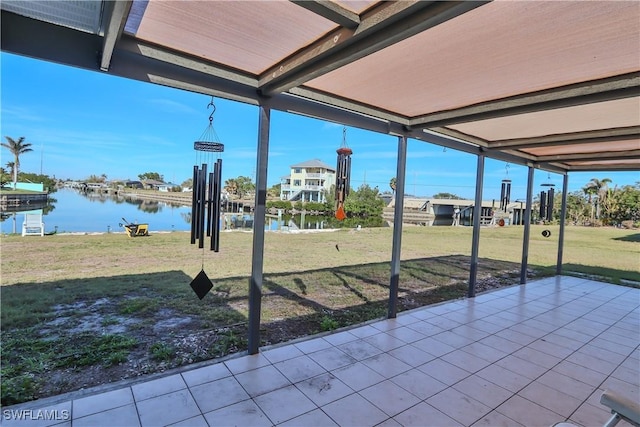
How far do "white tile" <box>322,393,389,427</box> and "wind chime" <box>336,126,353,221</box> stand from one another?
1.63 m

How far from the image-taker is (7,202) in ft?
40.6

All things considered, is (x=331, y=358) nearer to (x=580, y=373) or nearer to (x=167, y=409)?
(x=167, y=409)

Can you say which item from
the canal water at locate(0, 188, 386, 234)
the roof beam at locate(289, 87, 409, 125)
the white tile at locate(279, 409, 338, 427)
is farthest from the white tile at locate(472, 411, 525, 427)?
the canal water at locate(0, 188, 386, 234)

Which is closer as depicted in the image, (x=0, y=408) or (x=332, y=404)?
(x=0, y=408)

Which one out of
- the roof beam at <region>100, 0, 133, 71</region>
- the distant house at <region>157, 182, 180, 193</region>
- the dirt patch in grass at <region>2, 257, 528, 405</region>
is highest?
the roof beam at <region>100, 0, 133, 71</region>

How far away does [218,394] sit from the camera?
6.95 feet

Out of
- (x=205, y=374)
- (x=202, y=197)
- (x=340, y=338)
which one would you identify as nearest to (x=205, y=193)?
(x=202, y=197)

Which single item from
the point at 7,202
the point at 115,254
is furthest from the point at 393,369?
the point at 7,202

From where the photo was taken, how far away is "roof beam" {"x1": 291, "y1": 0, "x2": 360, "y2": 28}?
4.33 ft

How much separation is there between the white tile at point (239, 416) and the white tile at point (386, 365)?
1.03 meters

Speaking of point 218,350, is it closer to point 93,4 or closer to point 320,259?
point 93,4

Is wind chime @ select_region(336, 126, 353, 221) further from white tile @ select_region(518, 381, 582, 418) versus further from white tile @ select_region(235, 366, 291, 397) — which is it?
white tile @ select_region(518, 381, 582, 418)

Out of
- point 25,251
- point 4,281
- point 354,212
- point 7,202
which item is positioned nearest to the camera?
point 4,281

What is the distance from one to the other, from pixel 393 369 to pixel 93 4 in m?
3.09
